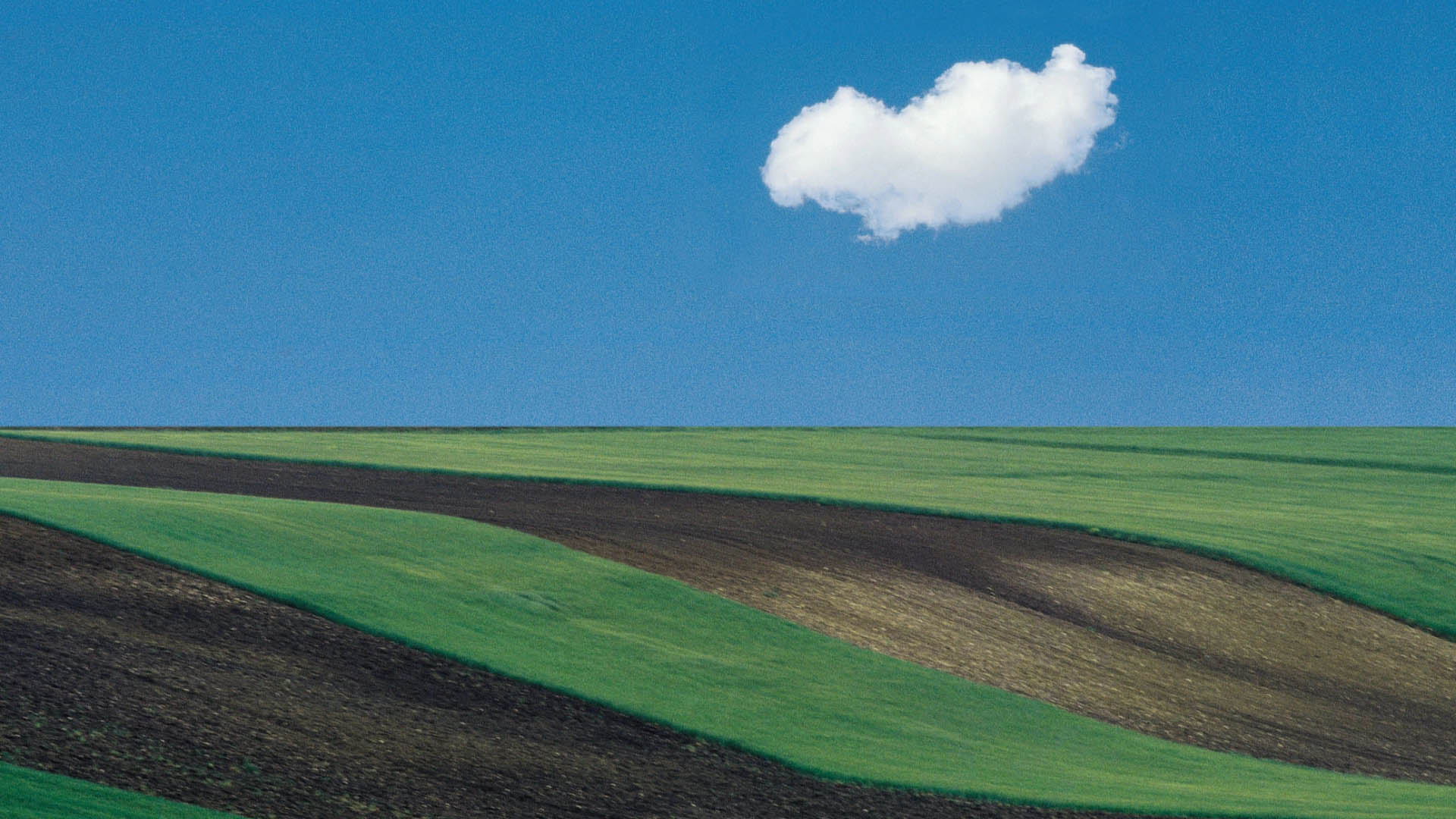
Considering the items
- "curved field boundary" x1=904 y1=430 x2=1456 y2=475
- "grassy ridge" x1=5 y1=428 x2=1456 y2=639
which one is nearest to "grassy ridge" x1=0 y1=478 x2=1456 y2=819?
"grassy ridge" x1=5 y1=428 x2=1456 y2=639

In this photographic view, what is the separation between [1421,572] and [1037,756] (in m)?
17.3

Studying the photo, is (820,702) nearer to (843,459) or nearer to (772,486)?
(772,486)

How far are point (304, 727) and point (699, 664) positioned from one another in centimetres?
564

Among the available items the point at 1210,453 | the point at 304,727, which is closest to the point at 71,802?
the point at 304,727

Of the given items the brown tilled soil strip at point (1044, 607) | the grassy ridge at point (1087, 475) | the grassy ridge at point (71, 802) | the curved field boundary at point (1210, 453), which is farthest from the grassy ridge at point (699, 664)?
the curved field boundary at point (1210, 453)

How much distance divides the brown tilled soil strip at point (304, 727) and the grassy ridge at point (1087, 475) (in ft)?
51.1

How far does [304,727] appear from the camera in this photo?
39.4ft

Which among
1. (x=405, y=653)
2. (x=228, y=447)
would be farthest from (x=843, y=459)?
(x=405, y=653)

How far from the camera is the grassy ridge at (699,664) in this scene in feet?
46.5

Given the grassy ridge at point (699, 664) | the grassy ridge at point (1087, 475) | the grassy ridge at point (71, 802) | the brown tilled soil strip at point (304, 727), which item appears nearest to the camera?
the grassy ridge at point (71, 802)

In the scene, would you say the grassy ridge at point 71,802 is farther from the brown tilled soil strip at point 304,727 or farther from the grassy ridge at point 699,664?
the grassy ridge at point 699,664

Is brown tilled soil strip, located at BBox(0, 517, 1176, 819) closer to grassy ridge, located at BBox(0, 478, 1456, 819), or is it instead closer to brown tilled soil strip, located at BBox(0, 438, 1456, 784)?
grassy ridge, located at BBox(0, 478, 1456, 819)

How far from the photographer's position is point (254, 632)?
570 inches

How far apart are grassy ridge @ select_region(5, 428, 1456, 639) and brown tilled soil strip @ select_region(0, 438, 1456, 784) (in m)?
2.15
